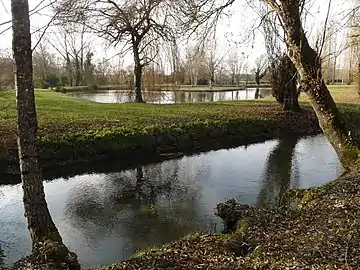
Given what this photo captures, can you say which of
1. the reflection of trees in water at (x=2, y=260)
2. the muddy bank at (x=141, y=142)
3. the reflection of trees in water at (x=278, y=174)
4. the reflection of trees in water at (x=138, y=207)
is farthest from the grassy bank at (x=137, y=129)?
the reflection of trees in water at (x=2, y=260)

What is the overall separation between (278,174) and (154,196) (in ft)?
13.7

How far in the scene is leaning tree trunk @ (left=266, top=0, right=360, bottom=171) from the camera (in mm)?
7785

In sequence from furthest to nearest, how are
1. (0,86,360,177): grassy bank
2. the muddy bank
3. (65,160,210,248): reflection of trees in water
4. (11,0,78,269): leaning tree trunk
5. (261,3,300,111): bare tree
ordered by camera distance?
(261,3,300,111): bare tree < (0,86,360,177): grassy bank < the muddy bank < (65,160,210,248): reflection of trees in water < (11,0,78,269): leaning tree trunk

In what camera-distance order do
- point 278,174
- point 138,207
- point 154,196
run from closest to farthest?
point 138,207 → point 154,196 → point 278,174

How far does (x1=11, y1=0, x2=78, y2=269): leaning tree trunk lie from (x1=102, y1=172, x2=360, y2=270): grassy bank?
4.41 ft

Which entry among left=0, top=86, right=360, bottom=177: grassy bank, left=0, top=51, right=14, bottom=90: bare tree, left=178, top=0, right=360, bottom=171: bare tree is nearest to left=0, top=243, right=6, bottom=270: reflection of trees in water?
left=0, top=86, right=360, bottom=177: grassy bank

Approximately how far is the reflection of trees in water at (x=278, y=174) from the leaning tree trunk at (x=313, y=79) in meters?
1.81

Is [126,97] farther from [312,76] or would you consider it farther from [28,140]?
[28,140]

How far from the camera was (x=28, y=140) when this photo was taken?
558 cm

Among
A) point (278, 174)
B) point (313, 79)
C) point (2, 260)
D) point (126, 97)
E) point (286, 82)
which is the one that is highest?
point (286, 82)

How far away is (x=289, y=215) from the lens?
6.48 metres

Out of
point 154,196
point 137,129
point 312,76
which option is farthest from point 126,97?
point 312,76

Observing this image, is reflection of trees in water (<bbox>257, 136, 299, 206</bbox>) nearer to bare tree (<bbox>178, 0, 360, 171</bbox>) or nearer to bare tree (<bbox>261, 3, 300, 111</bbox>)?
bare tree (<bbox>178, 0, 360, 171</bbox>)

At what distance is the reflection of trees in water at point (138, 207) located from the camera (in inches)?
303
